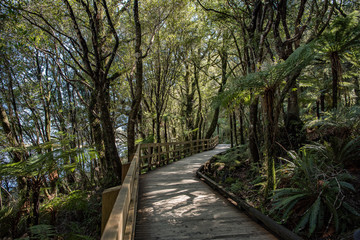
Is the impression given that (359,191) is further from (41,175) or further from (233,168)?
(41,175)

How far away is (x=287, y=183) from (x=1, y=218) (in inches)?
277

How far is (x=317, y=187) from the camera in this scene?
3316 mm

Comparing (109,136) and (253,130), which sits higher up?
(109,136)

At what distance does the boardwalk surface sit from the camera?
310 cm

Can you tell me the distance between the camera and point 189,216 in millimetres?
3725

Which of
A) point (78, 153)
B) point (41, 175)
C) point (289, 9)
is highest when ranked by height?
point (289, 9)

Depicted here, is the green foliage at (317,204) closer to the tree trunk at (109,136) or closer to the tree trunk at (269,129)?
the tree trunk at (269,129)

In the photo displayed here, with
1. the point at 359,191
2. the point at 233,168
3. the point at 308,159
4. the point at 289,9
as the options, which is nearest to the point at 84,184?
the point at 233,168

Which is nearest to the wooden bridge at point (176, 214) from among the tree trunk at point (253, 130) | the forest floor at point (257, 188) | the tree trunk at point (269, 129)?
the forest floor at point (257, 188)

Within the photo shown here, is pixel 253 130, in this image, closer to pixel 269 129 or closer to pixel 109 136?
pixel 269 129

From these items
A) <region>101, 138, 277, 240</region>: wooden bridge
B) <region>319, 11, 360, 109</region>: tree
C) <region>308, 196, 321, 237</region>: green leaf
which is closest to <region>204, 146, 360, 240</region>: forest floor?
<region>308, 196, 321, 237</region>: green leaf

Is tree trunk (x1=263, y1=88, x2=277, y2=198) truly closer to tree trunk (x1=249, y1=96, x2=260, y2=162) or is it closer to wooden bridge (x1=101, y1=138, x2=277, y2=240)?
wooden bridge (x1=101, y1=138, x2=277, y2=240)

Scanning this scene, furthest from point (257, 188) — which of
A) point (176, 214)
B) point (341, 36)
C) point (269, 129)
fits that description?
point (341, 36)

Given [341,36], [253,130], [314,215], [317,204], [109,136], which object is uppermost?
[341,36]
